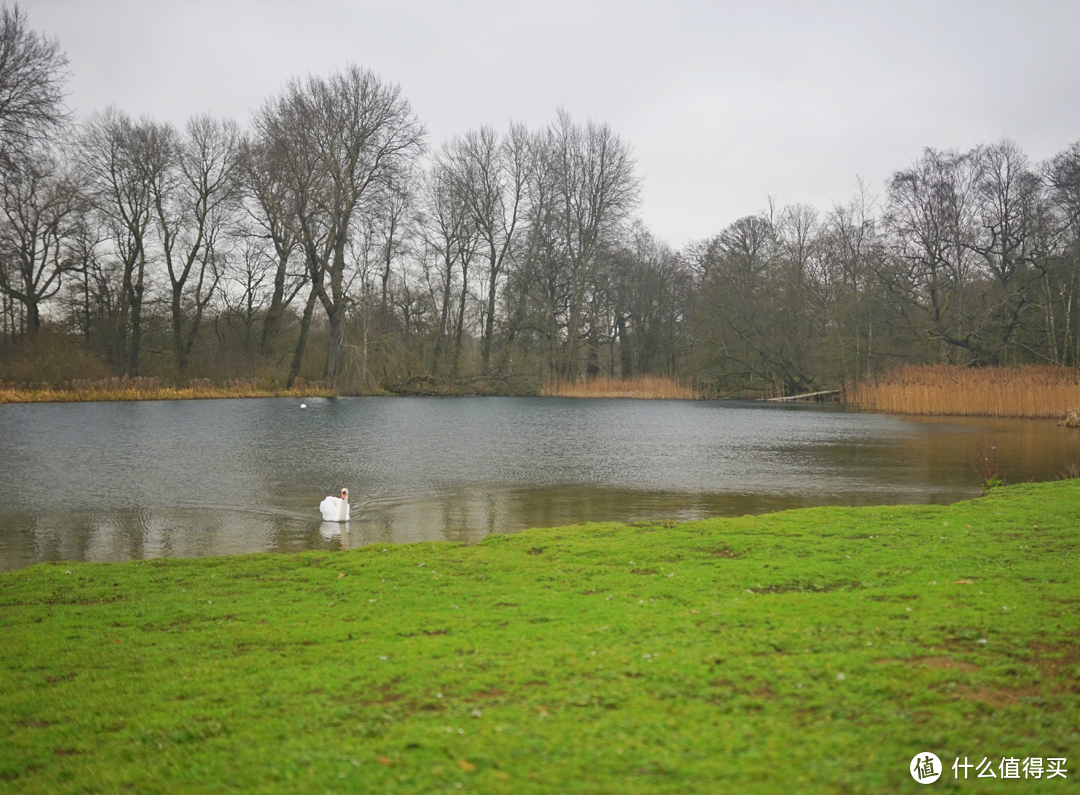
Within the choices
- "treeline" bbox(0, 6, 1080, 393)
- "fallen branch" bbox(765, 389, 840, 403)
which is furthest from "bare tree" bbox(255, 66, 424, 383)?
"fallen branch" bbox(765, 389, 840, 403)

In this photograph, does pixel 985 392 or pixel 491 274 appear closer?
pixel 985 392

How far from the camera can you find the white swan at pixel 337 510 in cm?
986

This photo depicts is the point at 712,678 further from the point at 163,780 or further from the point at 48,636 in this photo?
the point at 48,636

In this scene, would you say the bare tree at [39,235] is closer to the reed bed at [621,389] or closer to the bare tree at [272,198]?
the bare tree at [272,198]

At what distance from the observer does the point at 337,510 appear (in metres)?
9.88

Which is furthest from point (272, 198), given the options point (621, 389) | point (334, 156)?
point (621, 389)

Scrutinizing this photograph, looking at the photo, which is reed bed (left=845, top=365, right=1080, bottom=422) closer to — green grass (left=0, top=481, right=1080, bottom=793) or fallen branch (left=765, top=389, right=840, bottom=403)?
fallen branch (left=765, top=389, right=840, bottom=403)

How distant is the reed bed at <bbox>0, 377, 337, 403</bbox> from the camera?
104 feet

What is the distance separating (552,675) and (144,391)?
36.8 meters

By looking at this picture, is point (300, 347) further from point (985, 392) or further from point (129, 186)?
point (985, 392)

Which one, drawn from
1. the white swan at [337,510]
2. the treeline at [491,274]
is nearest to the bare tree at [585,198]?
the treeline at [491,274]

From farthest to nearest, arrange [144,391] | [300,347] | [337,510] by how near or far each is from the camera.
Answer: [300,347] < [144,391] < [337,510]

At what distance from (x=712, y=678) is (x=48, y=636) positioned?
13.0ft

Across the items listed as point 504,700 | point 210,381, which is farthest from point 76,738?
point 210,381
